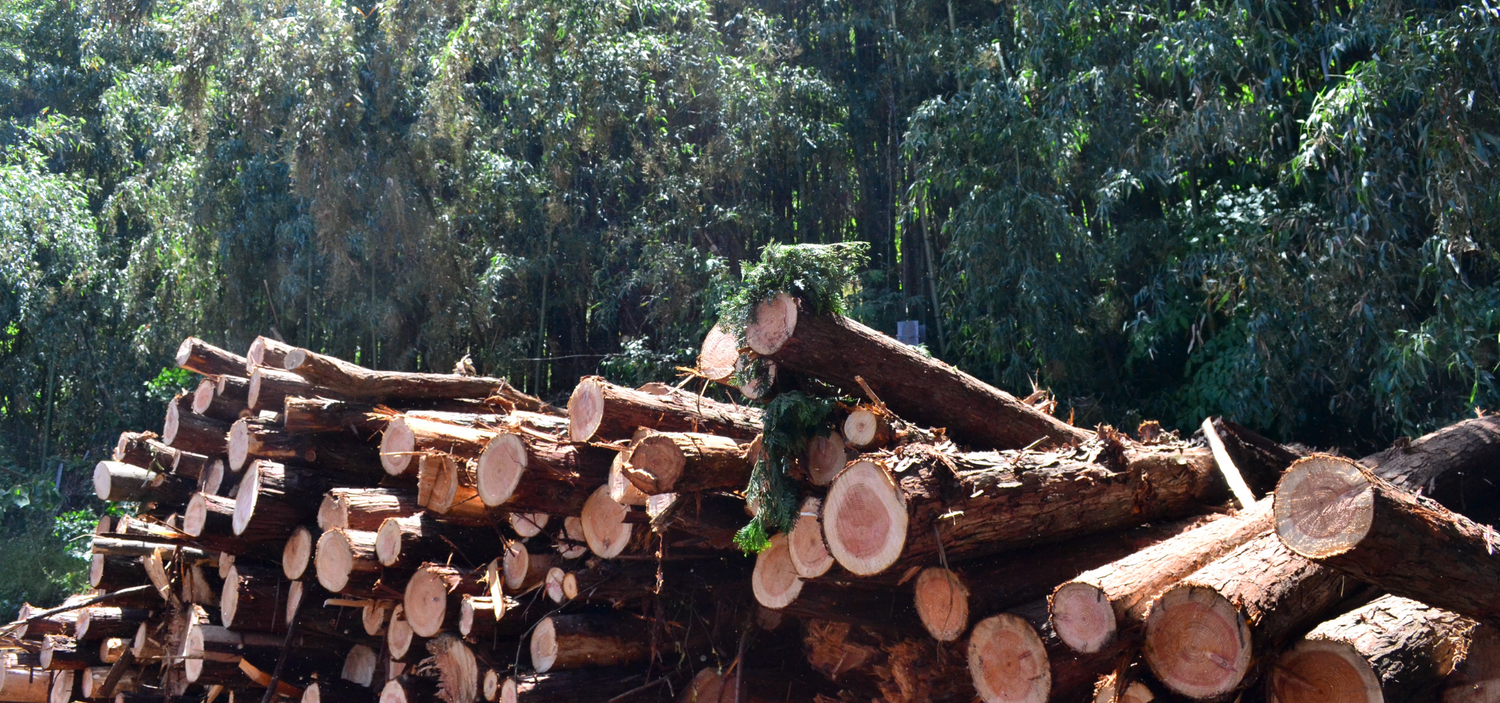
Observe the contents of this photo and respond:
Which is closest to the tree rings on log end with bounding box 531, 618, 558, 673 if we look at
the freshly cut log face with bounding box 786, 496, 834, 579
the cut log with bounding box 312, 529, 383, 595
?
the cut log with bounding box 312, 529, 383, 595

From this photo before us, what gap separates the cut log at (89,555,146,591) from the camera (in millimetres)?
5477

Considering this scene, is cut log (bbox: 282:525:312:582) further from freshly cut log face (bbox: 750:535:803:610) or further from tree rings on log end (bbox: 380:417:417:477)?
freshly cut log face (bbox: 750:535:803:610)

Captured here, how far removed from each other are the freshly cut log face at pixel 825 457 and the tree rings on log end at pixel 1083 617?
852 millimetres

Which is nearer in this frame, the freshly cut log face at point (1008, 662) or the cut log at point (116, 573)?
the freshly cut log face at point (1008, 662)

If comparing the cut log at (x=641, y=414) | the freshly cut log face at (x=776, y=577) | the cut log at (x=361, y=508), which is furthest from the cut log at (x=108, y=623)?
the freshly cut log face at (x=776, y=577)

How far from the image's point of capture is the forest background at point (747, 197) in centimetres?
604

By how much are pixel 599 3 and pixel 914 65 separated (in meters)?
2.79

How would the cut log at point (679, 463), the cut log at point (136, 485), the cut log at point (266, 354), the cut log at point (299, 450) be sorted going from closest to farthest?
the cut log at point (679, 463)
the cut log at point (299, 450)
the cut log at point (266, 354)
the cut log at point (136, 485)

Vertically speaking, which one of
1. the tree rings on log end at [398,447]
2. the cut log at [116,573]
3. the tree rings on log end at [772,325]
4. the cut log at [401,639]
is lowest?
the cut log at [401,639]

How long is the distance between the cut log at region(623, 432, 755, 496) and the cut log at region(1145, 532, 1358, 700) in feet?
4.59

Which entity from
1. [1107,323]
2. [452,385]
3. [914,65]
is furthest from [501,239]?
[1107,323]

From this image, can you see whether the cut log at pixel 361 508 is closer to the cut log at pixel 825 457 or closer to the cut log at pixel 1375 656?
the cut log at pixel 825 457

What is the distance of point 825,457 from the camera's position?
337cm

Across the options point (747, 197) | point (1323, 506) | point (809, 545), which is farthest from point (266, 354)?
point (747, 197)
